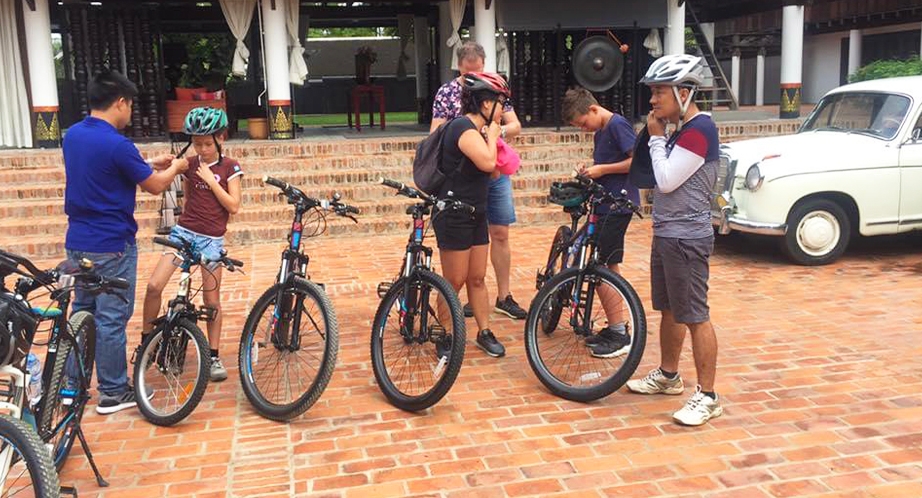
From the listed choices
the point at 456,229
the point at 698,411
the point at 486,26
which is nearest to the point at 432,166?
the point at 456,229

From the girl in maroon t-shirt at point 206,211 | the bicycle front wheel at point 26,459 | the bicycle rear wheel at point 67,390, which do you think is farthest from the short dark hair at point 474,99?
the bicycle front wheel at point 26,459

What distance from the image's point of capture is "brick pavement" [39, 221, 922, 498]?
11.5 feet

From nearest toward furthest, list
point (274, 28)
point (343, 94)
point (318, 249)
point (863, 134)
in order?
1. point (863, 134)
2. point (318, 249)
3. point (274, 28)
4. point (343, 94)

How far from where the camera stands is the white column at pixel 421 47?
17.0 meters

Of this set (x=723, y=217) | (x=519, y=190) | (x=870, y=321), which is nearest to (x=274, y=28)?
(x=519, y=190)

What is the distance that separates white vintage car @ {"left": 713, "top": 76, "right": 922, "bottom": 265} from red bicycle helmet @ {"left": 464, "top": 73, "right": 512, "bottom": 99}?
392cm

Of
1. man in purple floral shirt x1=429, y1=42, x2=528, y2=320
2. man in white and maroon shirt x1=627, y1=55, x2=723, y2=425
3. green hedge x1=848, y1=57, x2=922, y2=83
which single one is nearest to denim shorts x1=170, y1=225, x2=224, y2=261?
man in purple floral shirt x1=429, y1=42, x2=528, y2=320

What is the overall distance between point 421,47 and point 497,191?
12200 mm

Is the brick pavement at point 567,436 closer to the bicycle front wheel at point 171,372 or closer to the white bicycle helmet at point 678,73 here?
the bicycle front wheel at point 171,372

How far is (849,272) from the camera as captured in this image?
7480mm

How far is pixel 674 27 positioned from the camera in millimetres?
14859

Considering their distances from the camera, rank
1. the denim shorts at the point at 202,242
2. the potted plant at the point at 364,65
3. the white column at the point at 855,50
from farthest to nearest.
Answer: the white column at the point at 855,50, the potted plant at the point at 364,65, the denim shorts at the point at 202,242

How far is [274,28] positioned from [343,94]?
43.9ft

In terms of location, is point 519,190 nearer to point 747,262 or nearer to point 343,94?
point 747,262
